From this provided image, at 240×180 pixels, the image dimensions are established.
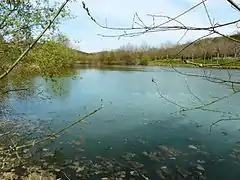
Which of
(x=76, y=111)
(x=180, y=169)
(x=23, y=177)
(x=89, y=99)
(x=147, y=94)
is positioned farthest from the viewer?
(x=147, y=94)

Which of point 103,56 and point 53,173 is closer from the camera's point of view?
point 53,173

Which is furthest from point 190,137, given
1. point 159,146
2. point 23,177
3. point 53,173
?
point 23,177

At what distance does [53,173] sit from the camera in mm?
7027

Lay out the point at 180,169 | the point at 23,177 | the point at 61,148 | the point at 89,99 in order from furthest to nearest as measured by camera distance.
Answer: the point at 89,99, the point at 61,148, the point at 180,169, the point at 23,177

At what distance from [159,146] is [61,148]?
2995mm

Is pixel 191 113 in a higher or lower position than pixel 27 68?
lower

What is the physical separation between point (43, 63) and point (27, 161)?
158 inches

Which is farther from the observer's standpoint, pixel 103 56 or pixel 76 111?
pixel 103 56

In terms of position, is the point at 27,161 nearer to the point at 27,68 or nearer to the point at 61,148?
the point at 61,148

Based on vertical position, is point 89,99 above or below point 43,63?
below

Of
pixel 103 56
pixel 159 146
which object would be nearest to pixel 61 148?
pixel 159 146

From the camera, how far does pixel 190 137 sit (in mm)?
9969

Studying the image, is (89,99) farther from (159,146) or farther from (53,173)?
(53,173)

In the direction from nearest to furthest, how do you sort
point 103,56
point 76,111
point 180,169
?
point 180,169 < point 76,111 < point 103,56
